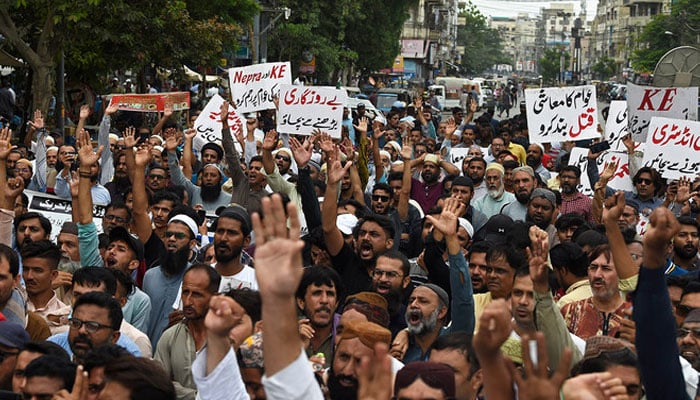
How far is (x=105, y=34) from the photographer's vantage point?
58.6 ft

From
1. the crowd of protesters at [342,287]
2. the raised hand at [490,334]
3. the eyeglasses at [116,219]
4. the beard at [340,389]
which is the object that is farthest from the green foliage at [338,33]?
the raised hand at [490,334]

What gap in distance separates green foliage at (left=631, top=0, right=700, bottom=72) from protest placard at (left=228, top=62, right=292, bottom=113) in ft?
157

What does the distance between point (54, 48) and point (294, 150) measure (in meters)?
9.97

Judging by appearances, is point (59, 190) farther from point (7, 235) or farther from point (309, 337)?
point (309, 337)

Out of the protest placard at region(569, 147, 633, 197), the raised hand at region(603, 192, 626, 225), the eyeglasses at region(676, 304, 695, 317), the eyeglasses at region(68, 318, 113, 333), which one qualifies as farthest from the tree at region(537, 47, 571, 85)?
the eyeglasses at region(68, 318, 113, 333)

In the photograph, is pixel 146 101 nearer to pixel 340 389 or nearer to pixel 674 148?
pixel 674 148

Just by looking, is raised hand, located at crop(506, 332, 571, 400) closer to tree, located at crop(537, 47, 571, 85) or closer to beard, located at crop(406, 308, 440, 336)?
beard, located at crop(406, 308, 440, 336)

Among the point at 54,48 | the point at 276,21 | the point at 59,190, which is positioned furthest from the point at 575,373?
the point at 276,21

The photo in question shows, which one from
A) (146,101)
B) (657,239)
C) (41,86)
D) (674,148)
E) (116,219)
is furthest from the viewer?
(41,86)

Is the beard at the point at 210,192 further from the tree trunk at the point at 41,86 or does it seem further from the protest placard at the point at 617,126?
the tree trunk at the point at 41,86

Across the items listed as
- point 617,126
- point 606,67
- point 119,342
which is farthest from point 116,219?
point 606,67

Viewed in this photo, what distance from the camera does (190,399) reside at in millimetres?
5078

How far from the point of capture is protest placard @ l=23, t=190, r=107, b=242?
914 cm

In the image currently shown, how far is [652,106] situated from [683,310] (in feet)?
20.9
